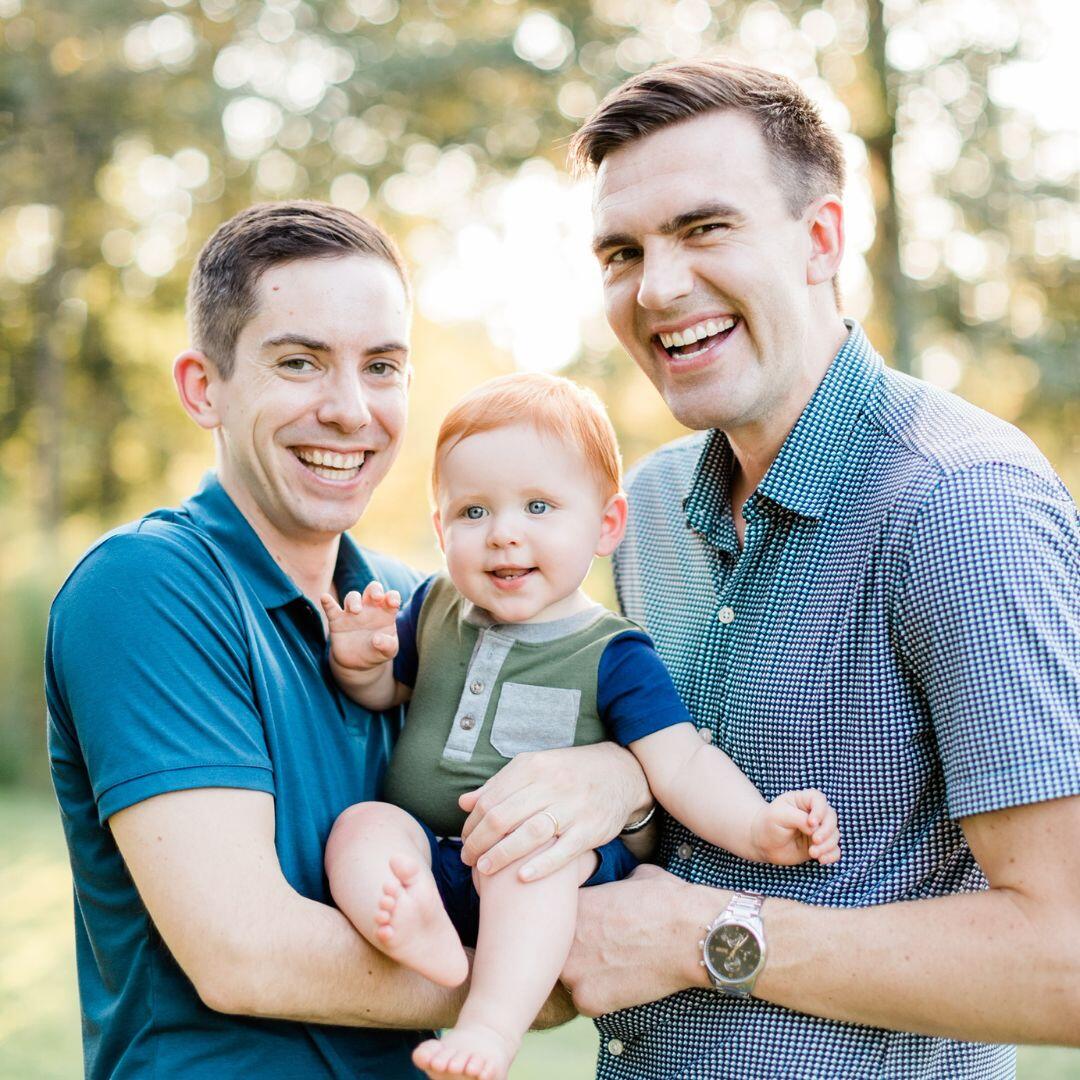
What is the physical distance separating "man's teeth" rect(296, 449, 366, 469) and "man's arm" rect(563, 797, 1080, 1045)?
108cm

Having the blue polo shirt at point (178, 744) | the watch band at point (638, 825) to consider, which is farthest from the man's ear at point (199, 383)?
the watch band at point (638, 825)

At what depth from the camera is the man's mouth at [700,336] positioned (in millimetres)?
2742

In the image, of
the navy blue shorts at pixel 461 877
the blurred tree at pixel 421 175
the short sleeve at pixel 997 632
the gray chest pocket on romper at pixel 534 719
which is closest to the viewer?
the short sleeve at pixel 997 632

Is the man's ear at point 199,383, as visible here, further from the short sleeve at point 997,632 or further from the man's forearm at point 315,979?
the short sleeve at point 997,632

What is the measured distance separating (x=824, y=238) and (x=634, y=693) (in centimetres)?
113

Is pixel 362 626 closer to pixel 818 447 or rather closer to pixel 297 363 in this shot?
pixel 297 363

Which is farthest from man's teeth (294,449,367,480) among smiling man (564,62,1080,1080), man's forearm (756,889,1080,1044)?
man's forearm (756,889,1080,1044)

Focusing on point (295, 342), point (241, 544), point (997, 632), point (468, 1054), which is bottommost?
point (468, 1054)

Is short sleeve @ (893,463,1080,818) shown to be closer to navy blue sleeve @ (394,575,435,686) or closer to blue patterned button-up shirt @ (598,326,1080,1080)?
blue patterned button-up shirt @ (598,326,1080,1080)

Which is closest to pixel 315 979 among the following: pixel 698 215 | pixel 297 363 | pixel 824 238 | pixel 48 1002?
pixel 297 363

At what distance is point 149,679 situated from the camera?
7.32 feet

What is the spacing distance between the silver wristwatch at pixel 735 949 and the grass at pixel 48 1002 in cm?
337

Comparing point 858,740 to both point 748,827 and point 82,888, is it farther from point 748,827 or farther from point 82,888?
point 82,888

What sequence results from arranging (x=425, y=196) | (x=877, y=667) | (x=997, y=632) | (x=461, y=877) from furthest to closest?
(x=425, y=196), (x=461, y=877), (x=877, y=667), (x=997, y=632)
